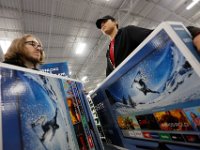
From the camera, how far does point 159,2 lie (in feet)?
19.2

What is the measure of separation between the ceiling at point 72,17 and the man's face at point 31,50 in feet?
12.4

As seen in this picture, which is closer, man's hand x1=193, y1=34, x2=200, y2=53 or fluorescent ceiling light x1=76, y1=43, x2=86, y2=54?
man's hand x1=193, y1=34, x2=200, y2=53

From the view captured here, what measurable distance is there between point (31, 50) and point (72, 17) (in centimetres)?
463

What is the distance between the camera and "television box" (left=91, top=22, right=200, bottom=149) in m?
0.56

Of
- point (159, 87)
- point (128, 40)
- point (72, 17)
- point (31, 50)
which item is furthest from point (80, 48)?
point (159, 87)

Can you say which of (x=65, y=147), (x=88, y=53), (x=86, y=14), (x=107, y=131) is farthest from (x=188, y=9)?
(x=65, y=147)

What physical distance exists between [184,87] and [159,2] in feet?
20.5

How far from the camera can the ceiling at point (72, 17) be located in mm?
4691

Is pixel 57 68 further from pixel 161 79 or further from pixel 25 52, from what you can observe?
pixel 161 79

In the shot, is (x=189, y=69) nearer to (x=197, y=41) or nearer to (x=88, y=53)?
(x=197, y=41)

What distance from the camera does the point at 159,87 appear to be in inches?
26.2

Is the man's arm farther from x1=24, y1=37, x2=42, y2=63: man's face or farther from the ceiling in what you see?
the ceiling

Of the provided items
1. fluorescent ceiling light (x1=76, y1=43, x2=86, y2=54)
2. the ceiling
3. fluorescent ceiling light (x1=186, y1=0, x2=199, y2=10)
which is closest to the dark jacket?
the ceiling

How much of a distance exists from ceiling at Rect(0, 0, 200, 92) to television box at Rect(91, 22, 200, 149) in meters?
4.54
